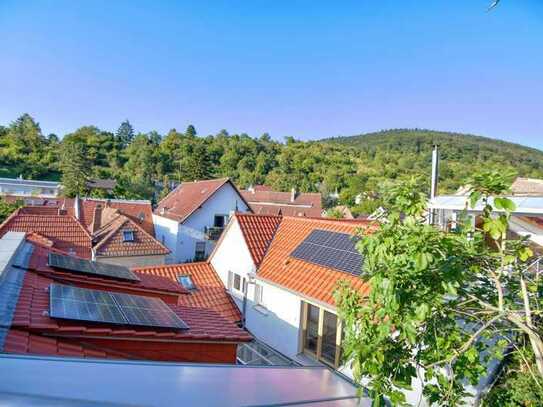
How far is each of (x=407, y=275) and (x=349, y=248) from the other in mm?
A: 7794

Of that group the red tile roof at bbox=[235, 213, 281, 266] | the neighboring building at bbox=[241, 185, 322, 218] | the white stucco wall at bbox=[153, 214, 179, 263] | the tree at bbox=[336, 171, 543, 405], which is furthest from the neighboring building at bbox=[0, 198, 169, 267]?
the neighboring building at bbox=[241, 185, 322, 218]

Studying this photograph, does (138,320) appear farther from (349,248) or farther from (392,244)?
(349,248)

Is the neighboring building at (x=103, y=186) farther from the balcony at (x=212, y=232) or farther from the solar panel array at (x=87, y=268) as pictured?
the solar panel array at (x=87, y=268)

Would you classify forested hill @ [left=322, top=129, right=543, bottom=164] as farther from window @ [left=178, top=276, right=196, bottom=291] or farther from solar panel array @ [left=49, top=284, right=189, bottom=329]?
solar panel array @ [left=49, top=284, right=189, bottom=329]

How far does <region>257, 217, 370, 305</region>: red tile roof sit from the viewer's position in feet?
29.2

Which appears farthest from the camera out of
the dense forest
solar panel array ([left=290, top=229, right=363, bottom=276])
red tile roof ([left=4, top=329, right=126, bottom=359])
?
the dense forest

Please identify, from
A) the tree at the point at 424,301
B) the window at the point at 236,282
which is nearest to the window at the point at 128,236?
the window at the point at 236,282

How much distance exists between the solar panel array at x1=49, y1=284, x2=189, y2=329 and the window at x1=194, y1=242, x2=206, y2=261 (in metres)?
19.8

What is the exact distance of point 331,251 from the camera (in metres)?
10.1

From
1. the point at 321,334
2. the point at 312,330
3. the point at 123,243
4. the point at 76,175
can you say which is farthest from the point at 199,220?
the point at 76,175

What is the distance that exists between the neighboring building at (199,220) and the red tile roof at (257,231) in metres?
12.3

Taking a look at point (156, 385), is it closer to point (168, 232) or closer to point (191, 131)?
point (168, 232)

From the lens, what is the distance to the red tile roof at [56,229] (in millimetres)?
16688

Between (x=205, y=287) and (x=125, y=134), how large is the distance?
376 feet
